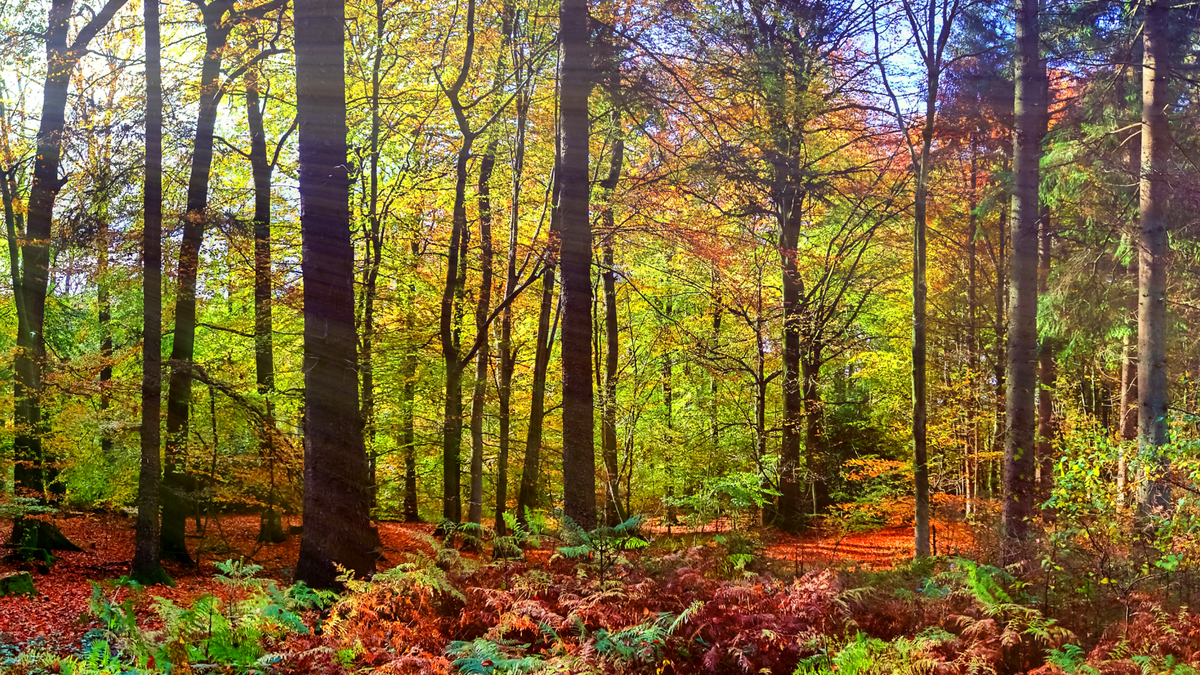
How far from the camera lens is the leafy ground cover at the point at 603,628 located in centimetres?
375

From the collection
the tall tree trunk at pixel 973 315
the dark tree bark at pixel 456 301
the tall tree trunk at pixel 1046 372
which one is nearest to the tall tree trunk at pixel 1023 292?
the tall tree trunk at pixel 1046 372

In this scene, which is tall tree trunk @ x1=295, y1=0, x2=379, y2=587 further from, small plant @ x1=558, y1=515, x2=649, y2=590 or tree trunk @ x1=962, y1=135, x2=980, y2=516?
tree trunk @ x1=962, y1=135, x2=980, y2=516

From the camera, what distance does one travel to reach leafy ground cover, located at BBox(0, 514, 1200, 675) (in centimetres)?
375

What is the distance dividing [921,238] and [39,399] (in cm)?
1281

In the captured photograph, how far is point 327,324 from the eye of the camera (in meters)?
6.32

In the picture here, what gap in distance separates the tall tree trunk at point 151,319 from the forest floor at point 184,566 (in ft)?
2.54

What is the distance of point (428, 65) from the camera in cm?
1256

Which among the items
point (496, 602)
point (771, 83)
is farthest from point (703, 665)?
point (771, 83)

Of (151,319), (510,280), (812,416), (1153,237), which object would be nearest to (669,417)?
(812,416)

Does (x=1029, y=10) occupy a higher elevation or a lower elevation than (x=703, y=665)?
higher

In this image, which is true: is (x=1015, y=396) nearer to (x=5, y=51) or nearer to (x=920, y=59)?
(x=920, y=59)

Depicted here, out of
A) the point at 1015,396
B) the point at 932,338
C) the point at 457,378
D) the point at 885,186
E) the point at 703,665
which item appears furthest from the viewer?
the point at 932,338

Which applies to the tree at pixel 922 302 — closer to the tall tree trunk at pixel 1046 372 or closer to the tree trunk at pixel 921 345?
the tree trunk at pixel 921 345

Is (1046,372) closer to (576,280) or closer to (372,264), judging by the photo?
(576,280)
